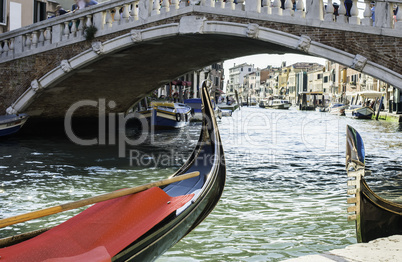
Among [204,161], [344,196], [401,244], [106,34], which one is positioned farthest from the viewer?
[106,34]

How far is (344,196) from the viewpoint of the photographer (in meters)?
3.60

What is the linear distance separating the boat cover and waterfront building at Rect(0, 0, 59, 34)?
7143mm

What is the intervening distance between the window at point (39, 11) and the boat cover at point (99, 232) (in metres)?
8.18

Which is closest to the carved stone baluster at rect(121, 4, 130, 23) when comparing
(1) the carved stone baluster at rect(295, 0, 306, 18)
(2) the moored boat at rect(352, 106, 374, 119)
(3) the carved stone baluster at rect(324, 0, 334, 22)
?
(1) the carved stone baluster at rect(295, 0, 306, 18)

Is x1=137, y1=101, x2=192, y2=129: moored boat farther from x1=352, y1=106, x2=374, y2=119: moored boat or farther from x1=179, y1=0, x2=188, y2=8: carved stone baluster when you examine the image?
x1=352, y1=106, x2=374, y2=119: moored boat

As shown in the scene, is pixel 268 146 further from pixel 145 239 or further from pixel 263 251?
pixel 145 239

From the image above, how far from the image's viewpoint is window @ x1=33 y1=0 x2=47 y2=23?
914 cm

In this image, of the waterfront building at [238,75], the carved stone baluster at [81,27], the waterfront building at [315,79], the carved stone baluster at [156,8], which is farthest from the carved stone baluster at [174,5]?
the waterfront building at [238,75]

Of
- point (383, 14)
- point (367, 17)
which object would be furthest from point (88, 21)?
point (383, 14)

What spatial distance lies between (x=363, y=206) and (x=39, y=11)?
27.8 feet

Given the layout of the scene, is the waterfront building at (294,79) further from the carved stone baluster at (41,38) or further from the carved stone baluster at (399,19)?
the carved stone baluster at (399,19)

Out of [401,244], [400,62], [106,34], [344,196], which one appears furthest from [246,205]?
[106,34]

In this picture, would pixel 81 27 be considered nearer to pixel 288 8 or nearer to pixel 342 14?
pixel 288 8

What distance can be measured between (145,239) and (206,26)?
3.99 metres
